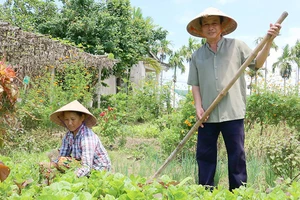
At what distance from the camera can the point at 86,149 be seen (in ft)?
9.06

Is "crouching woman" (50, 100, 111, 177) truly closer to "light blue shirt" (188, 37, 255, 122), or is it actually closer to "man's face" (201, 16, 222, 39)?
"light blue shirt" (188, 37, 255, 122)

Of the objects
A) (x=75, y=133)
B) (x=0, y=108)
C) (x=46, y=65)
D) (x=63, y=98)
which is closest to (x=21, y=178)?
(x=0, y=108)

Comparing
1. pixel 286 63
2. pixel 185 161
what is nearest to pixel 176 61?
pixel 286 63

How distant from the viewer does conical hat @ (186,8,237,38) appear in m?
2.91

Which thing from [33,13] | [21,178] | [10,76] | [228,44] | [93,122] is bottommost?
[21,178]

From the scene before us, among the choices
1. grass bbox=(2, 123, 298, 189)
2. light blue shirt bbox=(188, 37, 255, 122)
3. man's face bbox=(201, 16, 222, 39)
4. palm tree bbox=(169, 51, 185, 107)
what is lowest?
grass bbox=(2, 123, 298, 189)

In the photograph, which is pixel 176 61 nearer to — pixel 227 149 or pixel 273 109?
pixel 273 109

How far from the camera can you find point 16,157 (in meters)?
5.16

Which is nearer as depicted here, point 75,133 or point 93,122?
point 75,133

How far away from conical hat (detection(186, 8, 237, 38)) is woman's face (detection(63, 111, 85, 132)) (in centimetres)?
118

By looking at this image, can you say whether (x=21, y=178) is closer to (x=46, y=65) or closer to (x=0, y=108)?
(x=0, y=108)

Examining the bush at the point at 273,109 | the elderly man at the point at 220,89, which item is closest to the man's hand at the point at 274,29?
the elderly man at the point at 220,89

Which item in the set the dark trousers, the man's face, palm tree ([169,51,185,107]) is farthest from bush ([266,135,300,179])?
palm tree ([169,51,185,107])

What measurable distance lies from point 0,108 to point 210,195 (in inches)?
35.3
